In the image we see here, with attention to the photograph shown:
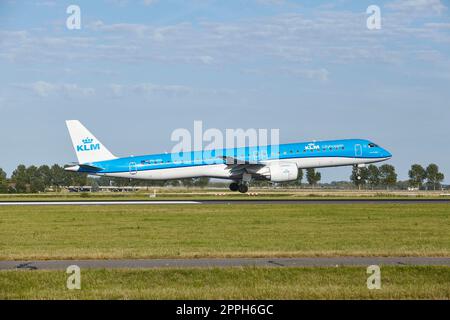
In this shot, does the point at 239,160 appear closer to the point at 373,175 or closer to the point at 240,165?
the point at 240,165

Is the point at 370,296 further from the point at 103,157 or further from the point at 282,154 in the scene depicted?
the point at 103,157

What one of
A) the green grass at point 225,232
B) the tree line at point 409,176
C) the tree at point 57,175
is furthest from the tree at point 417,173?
the green grass at point 225,232

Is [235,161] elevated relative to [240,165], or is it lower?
elevated

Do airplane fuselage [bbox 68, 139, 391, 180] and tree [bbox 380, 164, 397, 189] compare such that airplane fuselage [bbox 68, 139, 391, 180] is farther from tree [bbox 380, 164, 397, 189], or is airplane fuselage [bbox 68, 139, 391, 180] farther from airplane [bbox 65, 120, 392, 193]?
tree [bbox 380, 164, 397, 189]

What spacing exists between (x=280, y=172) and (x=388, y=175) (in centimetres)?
8765

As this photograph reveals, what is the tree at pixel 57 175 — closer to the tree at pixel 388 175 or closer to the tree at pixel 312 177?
the tree at pixel 312 177

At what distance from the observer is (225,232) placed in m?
29.8

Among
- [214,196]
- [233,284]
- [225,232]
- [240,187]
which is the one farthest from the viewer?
[240,187]

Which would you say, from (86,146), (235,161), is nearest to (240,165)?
(235,161)

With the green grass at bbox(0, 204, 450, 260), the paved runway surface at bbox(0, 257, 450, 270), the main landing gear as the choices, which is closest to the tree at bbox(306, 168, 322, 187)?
the main landing gear

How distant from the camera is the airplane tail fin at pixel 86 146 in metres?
72.6

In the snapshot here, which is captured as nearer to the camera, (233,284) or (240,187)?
(233,284)

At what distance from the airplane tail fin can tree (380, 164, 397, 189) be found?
3433 inches
